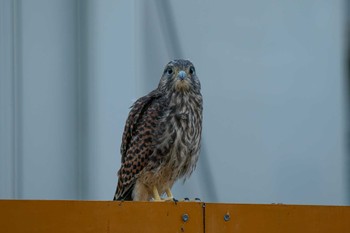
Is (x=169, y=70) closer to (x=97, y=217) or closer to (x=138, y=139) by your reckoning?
(x=138, y=139)

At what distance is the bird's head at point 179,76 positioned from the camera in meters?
3.83

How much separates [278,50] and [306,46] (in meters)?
0.17

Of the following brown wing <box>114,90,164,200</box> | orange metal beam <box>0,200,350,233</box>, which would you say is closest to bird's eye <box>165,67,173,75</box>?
brown wing <box>114,90,164,200</box>

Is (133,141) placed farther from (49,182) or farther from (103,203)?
(103,203)

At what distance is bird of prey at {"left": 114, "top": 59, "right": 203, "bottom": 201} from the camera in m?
3.75

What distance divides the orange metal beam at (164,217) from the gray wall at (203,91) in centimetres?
194

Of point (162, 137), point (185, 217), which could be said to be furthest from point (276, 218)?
point (162, 137)

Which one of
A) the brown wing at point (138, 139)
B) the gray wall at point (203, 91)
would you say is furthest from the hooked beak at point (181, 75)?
the gray wall at point (203, 91)

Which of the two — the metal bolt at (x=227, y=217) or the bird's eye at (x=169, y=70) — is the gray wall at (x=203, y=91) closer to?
the bird's eye at (x=169, y=70)

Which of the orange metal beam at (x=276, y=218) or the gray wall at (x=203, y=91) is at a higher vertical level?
the gray wall at (x=203, y=91)

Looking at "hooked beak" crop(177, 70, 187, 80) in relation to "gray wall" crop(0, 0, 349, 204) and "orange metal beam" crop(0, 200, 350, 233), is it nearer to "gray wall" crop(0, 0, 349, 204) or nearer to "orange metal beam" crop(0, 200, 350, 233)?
"gray wall" crop(0, 0, 349, 204)

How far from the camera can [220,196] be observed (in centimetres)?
446

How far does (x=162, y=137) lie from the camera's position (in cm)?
375

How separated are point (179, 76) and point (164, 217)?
5.47 feet
